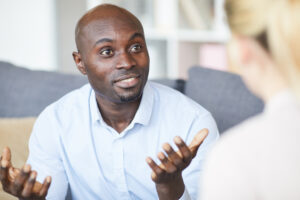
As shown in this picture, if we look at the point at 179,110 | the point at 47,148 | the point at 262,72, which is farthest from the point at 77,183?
the point at 262,72

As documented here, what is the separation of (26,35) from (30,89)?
1498 mm

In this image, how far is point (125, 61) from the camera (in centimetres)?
146

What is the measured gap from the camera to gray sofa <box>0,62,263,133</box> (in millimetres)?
1740

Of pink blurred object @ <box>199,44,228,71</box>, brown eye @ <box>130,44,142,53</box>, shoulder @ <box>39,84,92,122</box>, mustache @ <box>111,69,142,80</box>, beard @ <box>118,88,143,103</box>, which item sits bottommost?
pink blurred object @ <box>199,44,228,71</box>

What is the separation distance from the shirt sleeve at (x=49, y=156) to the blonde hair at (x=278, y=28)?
1.01 m

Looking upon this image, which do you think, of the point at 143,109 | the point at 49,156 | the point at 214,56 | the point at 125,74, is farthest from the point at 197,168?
the point at 214,56

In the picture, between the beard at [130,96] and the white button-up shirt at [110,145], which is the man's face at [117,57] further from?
the white button-up shirt at [110,145]

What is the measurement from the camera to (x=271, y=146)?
71cm

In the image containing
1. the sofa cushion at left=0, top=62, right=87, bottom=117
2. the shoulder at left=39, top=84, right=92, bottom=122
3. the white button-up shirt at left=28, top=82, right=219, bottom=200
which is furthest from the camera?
the sofa cushion at left=0, top=62, right=87, bottom=117

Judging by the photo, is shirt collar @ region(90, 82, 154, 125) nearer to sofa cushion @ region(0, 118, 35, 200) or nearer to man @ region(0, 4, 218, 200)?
man @ region(0, 4, 218, 200)

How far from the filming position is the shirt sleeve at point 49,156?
1.59 metres

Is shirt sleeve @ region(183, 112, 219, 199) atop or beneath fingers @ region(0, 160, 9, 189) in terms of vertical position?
beneath

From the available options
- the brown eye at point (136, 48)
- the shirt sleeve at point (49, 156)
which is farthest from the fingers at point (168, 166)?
the shirt sleeve at point (49, 156)

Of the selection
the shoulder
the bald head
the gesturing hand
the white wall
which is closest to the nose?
the bald head
